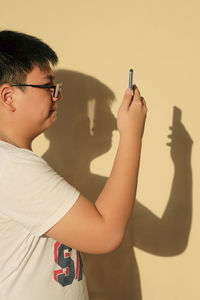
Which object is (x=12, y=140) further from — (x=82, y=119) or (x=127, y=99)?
(x=82, y=119)

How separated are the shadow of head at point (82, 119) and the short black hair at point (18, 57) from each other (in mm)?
350

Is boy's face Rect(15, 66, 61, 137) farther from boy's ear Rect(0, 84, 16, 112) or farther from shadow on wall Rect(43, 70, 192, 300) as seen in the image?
shadow on wall Rect(43, 70, 192, 300)

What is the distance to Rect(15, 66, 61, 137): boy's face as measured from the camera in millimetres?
770

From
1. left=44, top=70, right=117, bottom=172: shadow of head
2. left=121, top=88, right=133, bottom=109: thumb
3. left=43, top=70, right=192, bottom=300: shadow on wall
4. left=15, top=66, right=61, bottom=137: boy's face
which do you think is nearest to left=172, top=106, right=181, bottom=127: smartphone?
left=43, top=70, right=192, bottom=300: shadow on wall

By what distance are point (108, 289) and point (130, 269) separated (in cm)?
12

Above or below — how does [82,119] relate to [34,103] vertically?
below

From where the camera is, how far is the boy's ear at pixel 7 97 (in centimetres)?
76

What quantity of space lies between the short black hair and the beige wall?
1.18 feet

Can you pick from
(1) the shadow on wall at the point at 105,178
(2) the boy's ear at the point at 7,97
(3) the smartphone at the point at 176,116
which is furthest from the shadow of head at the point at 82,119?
(2) the boy's ear at the point at 7,97

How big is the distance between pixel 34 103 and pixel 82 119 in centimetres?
41

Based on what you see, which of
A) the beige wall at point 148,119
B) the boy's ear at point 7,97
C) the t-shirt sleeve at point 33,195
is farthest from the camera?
the beige wall at point 148,119

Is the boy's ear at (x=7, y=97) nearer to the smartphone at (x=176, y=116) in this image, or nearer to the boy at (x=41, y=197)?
the boy at (x=41, y=197)

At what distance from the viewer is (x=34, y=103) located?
78 centimetres

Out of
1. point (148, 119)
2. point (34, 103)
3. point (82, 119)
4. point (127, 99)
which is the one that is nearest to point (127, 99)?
point (127, 99)
